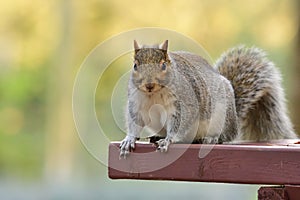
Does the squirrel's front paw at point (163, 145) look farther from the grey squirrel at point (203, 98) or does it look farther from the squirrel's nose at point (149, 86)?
the squirrel's nose at point (149, 86)

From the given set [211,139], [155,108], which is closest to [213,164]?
[155,108]

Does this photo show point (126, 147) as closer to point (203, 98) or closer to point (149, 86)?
point (149, 86)

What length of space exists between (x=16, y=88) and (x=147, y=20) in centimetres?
212

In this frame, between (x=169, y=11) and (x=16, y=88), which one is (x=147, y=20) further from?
(x=16, y=88)

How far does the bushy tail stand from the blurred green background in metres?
4.05

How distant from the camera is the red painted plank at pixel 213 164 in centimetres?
210

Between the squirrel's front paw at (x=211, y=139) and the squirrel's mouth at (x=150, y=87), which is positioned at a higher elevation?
the squirrel's mouth at (x=150, y=87)

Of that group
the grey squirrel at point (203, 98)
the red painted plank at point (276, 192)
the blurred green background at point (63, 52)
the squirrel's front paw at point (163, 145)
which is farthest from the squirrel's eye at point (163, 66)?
the blurred green background at point (63, 52)

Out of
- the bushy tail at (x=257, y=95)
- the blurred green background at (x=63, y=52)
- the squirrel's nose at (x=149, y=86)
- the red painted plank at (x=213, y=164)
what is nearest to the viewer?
the red painted plank at (x=213, y=164)

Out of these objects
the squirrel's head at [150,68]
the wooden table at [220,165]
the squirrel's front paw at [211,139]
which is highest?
the squirrel's head at [150,68]

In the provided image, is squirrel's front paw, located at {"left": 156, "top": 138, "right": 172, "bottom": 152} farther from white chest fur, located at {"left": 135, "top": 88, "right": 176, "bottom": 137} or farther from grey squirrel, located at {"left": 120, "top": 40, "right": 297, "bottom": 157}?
white chest fur, located at {"left": 135, "top": 88, "right": 176, "bottom": 137}

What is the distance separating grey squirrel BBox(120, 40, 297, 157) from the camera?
2.54m

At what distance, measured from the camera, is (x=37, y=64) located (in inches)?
397

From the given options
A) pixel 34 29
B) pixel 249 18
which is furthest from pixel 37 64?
pixel 249 18
